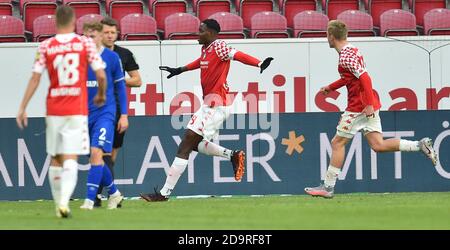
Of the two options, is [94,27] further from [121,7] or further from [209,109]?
[121,7]

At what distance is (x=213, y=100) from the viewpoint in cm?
1603

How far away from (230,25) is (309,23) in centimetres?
128

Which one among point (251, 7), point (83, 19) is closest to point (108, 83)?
point (83, 19)

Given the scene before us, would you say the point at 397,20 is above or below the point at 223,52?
above

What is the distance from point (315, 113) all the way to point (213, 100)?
2619 mm

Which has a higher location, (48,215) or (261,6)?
(261,6)

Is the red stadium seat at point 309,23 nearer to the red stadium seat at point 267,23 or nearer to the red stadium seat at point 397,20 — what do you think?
the red stadium seat at point 267,23

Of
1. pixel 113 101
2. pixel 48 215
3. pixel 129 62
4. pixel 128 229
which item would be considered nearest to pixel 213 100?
pixel 129 62

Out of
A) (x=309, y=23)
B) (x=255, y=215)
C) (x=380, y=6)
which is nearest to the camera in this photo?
(x=255, y=215)

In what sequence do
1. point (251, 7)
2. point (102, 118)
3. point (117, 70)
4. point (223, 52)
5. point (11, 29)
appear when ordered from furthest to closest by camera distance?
point (251, 7) < point (11, 29) < point (223, 52) < point (117, 70) < point (102, 118)

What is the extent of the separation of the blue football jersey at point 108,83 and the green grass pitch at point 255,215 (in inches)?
41.0

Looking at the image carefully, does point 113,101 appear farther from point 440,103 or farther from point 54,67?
point 440,103

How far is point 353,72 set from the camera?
51.0 ft

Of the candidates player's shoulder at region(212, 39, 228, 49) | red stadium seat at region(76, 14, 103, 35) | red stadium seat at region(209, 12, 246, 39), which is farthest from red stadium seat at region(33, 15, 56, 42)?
player's shoulder at region(212, 39, 228, 49)
